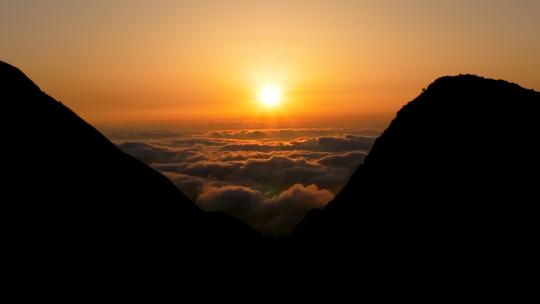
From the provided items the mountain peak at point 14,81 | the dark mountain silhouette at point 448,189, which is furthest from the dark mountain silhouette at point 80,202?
the dark mountain silhouette at point 448,189

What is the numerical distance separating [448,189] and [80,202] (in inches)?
1669

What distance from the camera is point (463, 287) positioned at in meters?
38.5

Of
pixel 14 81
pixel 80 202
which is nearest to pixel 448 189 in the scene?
pixel 80 202

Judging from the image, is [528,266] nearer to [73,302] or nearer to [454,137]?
[454,137]

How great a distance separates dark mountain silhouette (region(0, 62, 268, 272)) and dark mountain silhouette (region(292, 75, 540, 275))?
18.7 meters

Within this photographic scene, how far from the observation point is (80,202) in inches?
2032

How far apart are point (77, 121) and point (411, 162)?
4878 cm

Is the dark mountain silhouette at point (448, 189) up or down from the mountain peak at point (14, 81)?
down

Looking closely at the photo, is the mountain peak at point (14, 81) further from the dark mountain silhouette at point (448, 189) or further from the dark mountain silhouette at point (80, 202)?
the dark mountain silhouette at point (448, 189)

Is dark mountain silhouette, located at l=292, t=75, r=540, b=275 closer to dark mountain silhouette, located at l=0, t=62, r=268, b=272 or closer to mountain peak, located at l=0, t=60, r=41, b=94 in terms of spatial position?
dark mountain silhouette, located at l=0, t=62, r=268, b=272

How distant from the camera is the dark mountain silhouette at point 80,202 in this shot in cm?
4547

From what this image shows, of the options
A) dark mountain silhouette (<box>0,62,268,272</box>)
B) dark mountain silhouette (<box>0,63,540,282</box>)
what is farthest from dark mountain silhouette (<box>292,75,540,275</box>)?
dark mountain silhouette (<box>0,62,268,272</box>)

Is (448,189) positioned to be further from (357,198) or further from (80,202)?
(80,202)

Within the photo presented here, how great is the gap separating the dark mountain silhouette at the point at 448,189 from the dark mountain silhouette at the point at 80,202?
18656 millimetres
